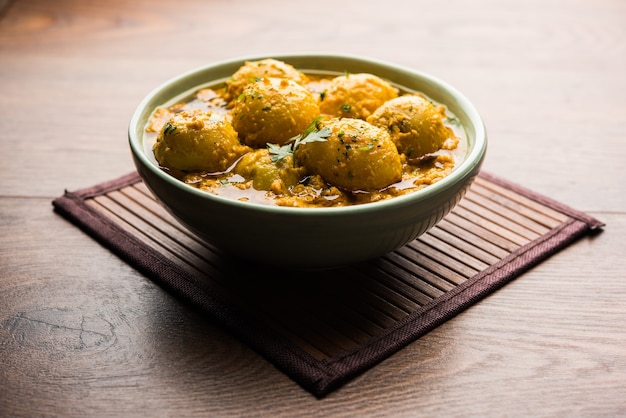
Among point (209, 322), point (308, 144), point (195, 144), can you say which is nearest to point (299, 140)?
point (308, 144)

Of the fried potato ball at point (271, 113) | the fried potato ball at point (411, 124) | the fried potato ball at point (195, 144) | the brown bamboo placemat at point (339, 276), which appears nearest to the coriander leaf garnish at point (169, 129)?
the fried potato ball at point (195, 144)

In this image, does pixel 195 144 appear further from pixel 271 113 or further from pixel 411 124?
pixel 411 124

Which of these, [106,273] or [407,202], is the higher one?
[407,202]

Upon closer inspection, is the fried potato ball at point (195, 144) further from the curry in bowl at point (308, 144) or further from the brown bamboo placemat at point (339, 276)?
the brown bamboo placemat at point (339, 276)

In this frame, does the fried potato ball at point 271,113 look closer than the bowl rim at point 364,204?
A: No

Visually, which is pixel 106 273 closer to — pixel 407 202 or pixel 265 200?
pixel 265 200

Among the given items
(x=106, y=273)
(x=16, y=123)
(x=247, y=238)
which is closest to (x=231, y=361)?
(x=247, y=238)
